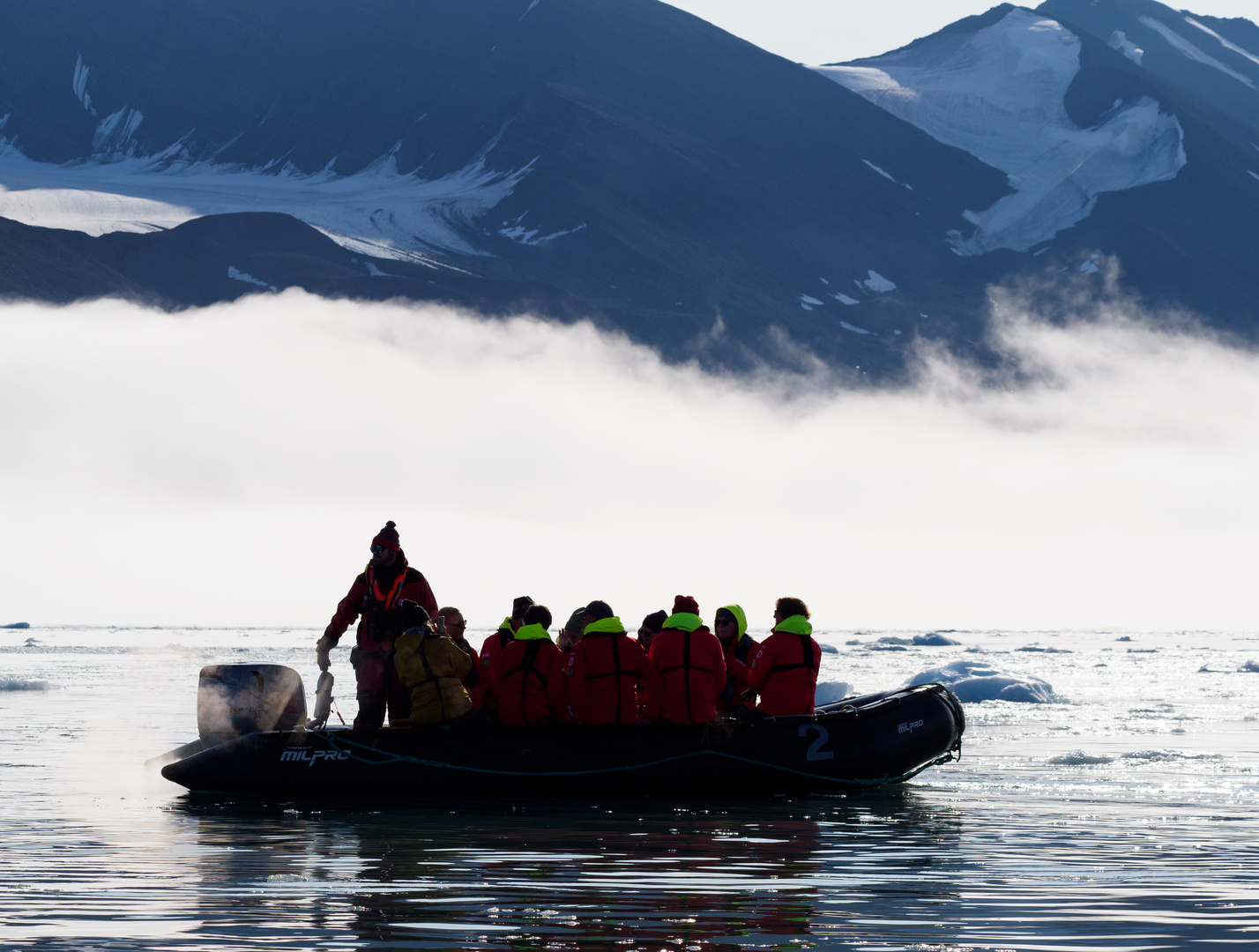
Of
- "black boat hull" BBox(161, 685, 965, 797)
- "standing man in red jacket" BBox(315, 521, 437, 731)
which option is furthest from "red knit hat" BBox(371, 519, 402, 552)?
"black boat hull" BBox(161, 685, 965, 797)

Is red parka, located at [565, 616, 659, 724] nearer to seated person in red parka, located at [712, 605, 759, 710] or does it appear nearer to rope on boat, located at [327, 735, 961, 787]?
rope on boat, located at [327, 735, 961, 787]

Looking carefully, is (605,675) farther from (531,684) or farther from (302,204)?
(302,204)

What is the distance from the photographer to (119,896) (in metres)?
7.83

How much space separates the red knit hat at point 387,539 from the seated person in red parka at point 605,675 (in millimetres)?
1681

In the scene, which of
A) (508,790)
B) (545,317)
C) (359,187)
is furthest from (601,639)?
(359,187)

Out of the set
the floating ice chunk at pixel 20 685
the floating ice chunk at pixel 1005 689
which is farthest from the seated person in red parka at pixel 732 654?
the floating ice chunk at pixel 20 685

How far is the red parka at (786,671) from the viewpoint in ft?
41.2

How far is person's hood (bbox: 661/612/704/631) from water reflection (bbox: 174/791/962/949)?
146 cm

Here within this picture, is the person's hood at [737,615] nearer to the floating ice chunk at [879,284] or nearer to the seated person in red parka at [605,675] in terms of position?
the seated person in red parka at [605,675]

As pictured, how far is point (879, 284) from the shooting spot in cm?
18138

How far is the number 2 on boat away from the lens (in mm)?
12633

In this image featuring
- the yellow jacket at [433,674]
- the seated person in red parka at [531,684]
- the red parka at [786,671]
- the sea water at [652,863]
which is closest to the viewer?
the sea water at [652,863]

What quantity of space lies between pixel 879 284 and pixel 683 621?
569ft

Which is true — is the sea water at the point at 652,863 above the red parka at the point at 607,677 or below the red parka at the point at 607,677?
below
